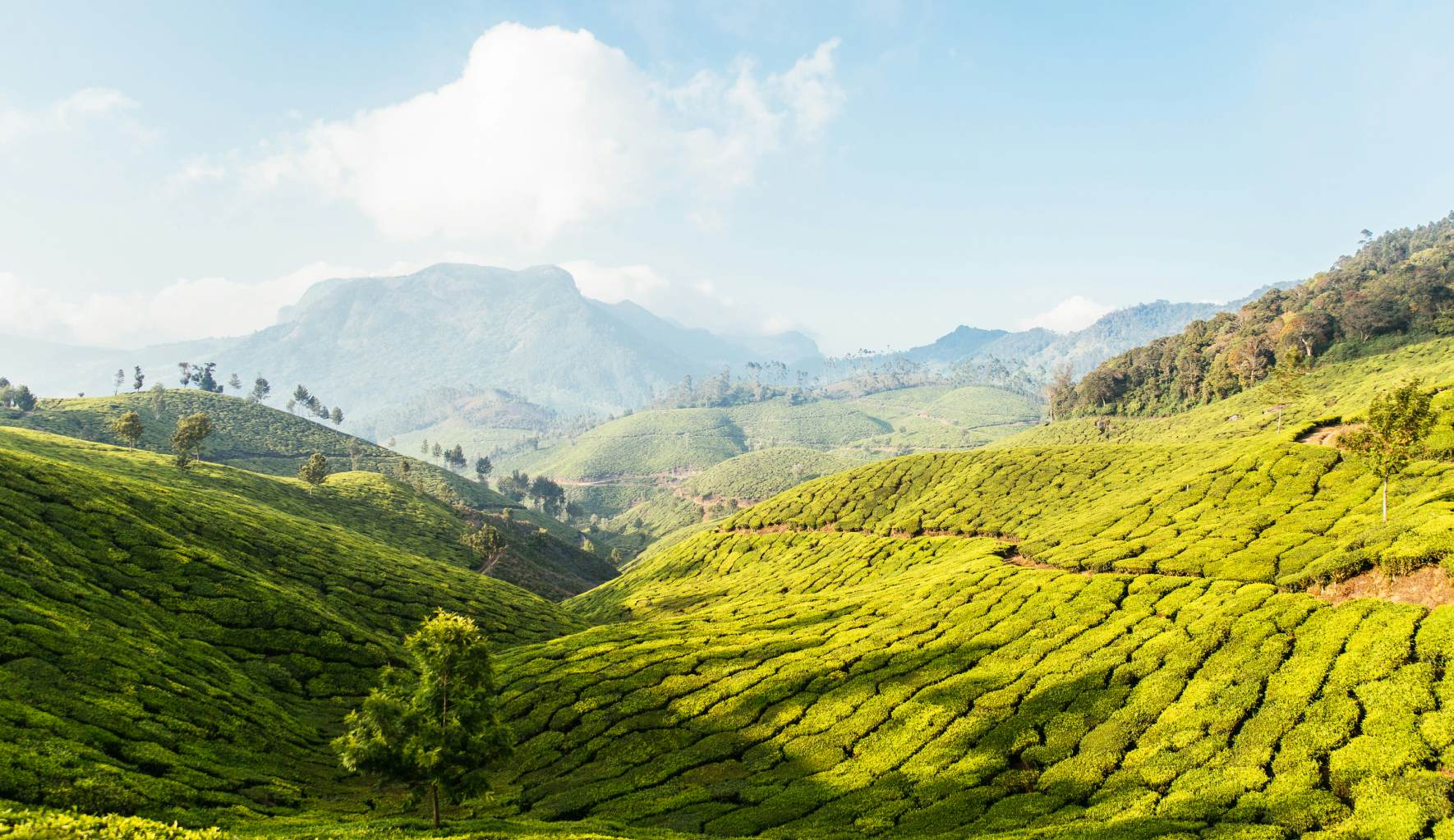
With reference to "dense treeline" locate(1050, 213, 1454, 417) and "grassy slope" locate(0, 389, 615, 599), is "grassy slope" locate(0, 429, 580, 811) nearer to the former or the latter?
"grassy slope" locate(0, 389, 615, 599)

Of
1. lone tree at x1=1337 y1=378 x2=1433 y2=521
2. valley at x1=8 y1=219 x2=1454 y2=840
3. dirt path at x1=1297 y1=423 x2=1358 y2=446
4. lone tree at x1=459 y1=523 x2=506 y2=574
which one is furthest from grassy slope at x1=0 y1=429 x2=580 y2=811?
dirt path at x1=1297 y1=423 x2=1358 y2=446

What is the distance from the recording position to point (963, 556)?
6744 cm

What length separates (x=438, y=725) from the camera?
25.3 metres

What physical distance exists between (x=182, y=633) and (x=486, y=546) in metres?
82.4

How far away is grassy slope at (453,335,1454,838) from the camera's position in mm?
23906

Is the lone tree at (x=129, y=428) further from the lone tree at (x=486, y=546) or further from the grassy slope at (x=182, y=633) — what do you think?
the lone tree at (x=486, y=546)

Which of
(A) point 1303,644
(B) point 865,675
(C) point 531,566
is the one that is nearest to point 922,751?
(B) point 865,675

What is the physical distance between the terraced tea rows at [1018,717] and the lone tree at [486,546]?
7773cm

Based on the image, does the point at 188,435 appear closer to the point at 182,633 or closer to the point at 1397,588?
the point at 182,633

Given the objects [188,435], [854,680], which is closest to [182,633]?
[854,680]

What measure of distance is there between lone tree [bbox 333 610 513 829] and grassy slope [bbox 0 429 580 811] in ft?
28.8

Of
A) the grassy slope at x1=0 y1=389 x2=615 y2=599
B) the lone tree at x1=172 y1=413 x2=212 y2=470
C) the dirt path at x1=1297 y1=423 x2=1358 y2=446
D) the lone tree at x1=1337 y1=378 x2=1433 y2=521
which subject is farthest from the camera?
the grassy slope at x1=0 y1=389 x2=615 y2=599

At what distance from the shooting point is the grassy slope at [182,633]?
87.7 ft

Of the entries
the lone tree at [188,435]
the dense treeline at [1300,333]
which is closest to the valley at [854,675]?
the lone tree at [188,435]
